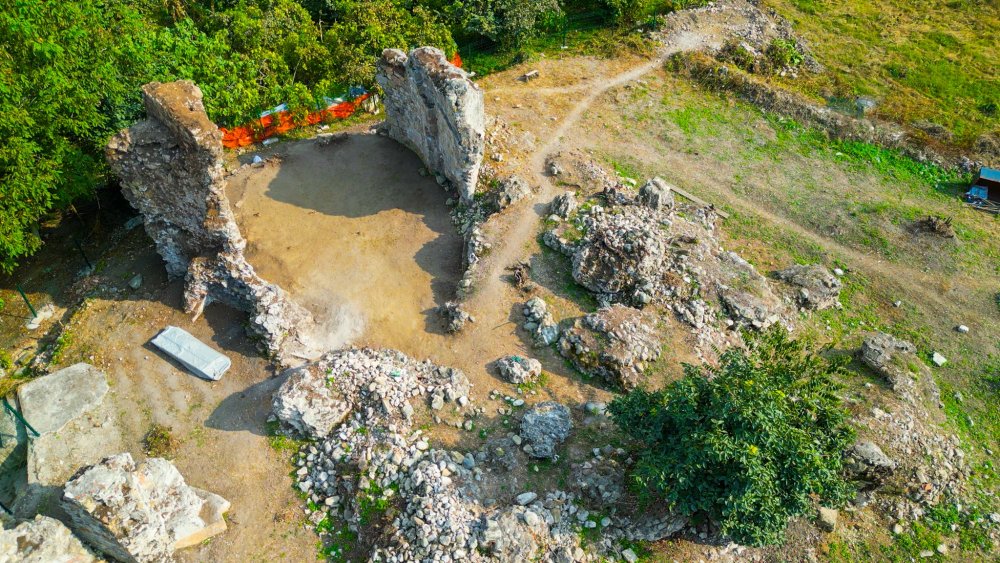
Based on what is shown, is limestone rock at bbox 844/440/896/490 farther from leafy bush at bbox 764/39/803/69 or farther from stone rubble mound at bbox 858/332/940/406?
leafy bush at bbox 764/39/803/69

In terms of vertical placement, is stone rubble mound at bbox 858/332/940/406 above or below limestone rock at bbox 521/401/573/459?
below

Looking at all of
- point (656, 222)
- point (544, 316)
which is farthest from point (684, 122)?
point (544, 316)

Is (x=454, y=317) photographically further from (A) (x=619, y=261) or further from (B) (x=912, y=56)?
(B) (x=912, y=56)

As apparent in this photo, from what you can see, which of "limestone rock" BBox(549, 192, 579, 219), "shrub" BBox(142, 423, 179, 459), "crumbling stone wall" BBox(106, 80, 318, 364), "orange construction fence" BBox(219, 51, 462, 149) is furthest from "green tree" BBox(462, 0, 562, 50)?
"shrub" BBox(142, 423, 179, 459)

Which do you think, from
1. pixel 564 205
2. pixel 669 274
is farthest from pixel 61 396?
pixel 669 274

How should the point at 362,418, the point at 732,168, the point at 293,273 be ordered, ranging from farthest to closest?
the point at 732,168, the point at 293,273, the point at 362,418

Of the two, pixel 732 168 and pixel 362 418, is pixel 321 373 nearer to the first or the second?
pixel 362 418

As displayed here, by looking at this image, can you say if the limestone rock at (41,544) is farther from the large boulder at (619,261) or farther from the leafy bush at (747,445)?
the large boulder at (619,261)
